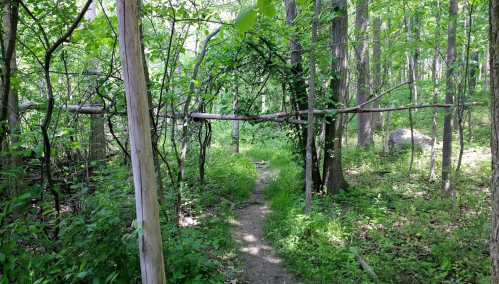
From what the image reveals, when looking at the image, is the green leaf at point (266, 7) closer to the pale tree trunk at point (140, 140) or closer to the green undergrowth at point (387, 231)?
the pale tree trunk at point (140, 140)

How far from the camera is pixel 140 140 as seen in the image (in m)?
2.04

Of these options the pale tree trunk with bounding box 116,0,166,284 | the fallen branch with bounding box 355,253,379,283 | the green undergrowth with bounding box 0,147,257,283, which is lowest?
the fallen branch with bounding box 355,253,379,283

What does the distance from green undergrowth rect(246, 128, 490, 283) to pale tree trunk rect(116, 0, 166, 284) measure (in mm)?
2616

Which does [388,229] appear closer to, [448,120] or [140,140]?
[448,120]

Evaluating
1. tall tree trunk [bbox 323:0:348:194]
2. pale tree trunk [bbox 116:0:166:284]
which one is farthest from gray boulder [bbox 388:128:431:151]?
pale tree trunk [bbox 116:0:166:284]

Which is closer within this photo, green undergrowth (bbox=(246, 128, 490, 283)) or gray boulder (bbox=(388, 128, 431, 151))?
green undergrowth (bbox=(246, 128, 490, 283))

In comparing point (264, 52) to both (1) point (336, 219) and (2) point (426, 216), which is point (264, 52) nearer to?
(1) point (336, 219)

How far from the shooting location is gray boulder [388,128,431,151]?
35.1 feet

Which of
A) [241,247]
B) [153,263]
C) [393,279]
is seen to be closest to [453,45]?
[393,279]

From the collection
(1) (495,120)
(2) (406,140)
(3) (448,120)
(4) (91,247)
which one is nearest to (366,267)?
(1) (495,120)

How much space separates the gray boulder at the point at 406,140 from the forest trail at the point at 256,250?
7191mm

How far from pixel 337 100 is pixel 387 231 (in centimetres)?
303

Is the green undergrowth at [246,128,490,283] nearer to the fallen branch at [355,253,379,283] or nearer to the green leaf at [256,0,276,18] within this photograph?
the fallen branch at [355,253,379,283]

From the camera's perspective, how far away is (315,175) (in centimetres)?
696
